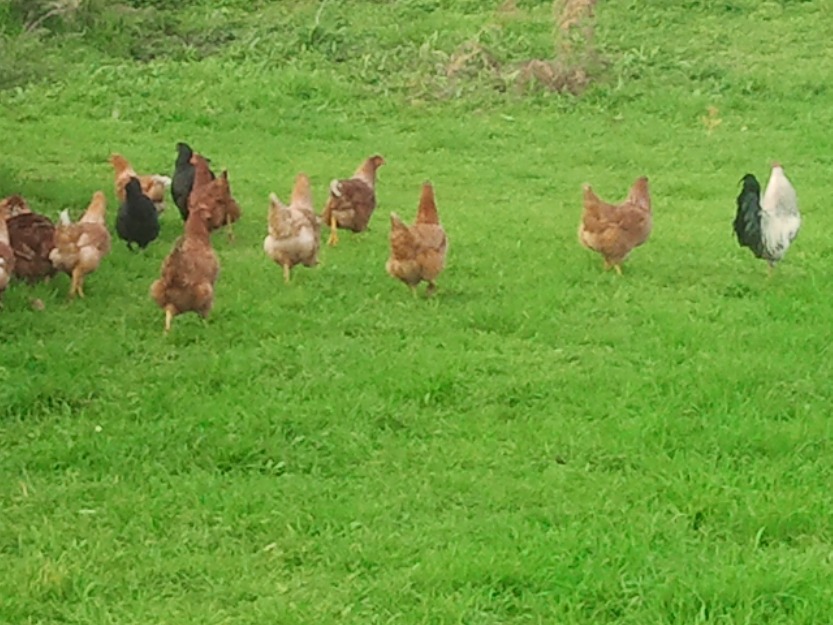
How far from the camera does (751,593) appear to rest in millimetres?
4871

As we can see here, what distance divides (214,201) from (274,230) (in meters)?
1.45

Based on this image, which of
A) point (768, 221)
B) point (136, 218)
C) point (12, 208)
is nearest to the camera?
point (12, 208)

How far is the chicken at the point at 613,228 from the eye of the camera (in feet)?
31.9

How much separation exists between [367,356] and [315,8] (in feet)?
46.2

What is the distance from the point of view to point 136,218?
10148 mm

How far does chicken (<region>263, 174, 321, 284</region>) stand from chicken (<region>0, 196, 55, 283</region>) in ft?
4.79

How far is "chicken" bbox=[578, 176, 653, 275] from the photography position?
9.71 metres

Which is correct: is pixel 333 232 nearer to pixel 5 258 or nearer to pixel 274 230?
pixel 274 230

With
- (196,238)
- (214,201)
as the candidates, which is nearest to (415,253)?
(196,238)

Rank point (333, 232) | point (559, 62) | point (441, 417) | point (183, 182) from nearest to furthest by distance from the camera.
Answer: point (441, 417)
point (333, 232)
point (183, 182)
point (559, 62)

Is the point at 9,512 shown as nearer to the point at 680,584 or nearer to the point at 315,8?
the point at 680,584

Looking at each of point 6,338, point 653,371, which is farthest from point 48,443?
point 653,371

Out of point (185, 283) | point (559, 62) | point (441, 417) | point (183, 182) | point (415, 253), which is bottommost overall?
point (441, 417)

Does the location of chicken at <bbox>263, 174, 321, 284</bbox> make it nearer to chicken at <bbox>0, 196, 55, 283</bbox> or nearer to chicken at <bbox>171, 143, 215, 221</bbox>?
chicken at <bbox>0, 196, 55, 283</bbox>
